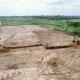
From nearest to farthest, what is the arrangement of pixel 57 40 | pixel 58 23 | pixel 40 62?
pixel 40 62
pixel 57 40
pixel 58 23

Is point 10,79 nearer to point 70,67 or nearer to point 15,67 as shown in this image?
point 15,67

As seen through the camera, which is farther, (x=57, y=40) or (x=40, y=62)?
(x=57, y=40)

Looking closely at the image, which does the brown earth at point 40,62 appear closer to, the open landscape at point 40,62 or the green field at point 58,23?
the open landscape at point 40,62

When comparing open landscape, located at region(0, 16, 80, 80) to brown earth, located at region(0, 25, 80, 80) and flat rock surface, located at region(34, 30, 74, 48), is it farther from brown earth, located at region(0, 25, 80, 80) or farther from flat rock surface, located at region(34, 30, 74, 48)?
flat rock surface, located at region(34, 30, 74, 48)

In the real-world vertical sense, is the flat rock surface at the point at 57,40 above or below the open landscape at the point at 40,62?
above

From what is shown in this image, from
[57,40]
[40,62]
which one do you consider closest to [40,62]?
[40,62]

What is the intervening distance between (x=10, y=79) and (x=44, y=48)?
612 cm

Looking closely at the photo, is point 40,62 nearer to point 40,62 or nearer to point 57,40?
A: point 40,62

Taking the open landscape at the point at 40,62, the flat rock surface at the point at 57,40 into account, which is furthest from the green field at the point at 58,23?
the open landscape at the point at 40,62

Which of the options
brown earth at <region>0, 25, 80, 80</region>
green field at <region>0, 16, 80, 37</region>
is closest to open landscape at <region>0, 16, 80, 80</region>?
brown earth at <region>0, 25, 80, 80</region>

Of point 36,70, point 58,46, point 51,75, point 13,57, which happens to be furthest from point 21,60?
point 58,46

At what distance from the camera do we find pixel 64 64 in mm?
11531

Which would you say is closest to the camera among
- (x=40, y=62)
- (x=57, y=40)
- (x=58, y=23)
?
(x=40, y=62)

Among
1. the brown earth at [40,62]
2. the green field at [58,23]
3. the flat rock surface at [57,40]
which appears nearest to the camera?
the brown earth at [40,62]
